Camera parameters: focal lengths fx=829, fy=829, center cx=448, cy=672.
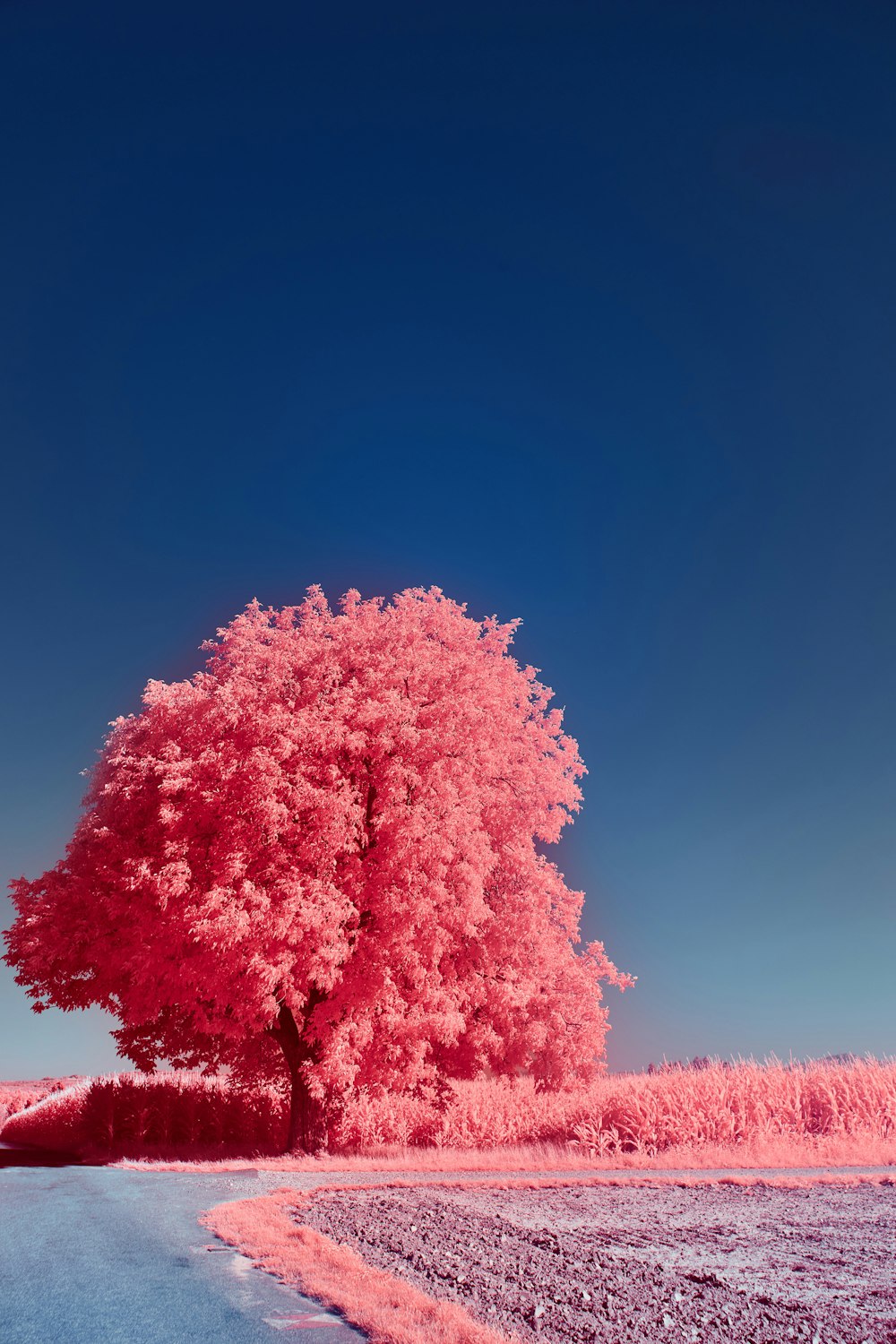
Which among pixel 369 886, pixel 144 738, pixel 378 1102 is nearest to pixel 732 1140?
pixel 378 1102

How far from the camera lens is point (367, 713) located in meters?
17.3

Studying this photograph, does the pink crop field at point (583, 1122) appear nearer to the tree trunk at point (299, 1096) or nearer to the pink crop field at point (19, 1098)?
the tree trunk at point (299, 1096)

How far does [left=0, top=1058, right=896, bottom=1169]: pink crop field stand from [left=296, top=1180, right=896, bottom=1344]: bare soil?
14.2 ft

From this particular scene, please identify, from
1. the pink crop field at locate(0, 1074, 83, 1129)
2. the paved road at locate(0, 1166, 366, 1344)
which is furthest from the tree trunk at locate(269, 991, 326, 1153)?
the pink crop field at locate(0, 1074, 83, 1129)

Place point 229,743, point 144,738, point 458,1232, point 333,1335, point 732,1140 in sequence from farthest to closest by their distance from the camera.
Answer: point 144,738
point 229,743
point 732,1140
point 458,1232
point 333,1335

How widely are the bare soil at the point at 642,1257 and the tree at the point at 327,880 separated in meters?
5.49

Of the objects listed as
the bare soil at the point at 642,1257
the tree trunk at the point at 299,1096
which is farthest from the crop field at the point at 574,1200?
the tree trunk at the point at 299,1096

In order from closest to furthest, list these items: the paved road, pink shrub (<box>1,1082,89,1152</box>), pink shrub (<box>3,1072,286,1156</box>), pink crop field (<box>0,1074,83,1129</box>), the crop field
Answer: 1. the paved road
2. the crop field
3. pink shrub (<box>3,1072,286,1156</box>)
4. pink shrub (<box>1,1082,89,1152</box>)
5. pink crop field (<box>0,1074,83,1129</box>)

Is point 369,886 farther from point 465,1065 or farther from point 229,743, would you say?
point 465,1065

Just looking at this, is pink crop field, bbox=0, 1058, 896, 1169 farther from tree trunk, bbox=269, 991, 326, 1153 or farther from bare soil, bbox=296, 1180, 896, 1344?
bare soil, bbox=296, 1180, 896, 1344

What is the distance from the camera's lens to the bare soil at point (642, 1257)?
19.1 feet

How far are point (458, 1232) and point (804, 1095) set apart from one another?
13642mm

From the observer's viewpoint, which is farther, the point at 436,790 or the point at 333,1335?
the point at 436,790

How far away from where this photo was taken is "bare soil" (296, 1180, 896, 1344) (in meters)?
5.81
